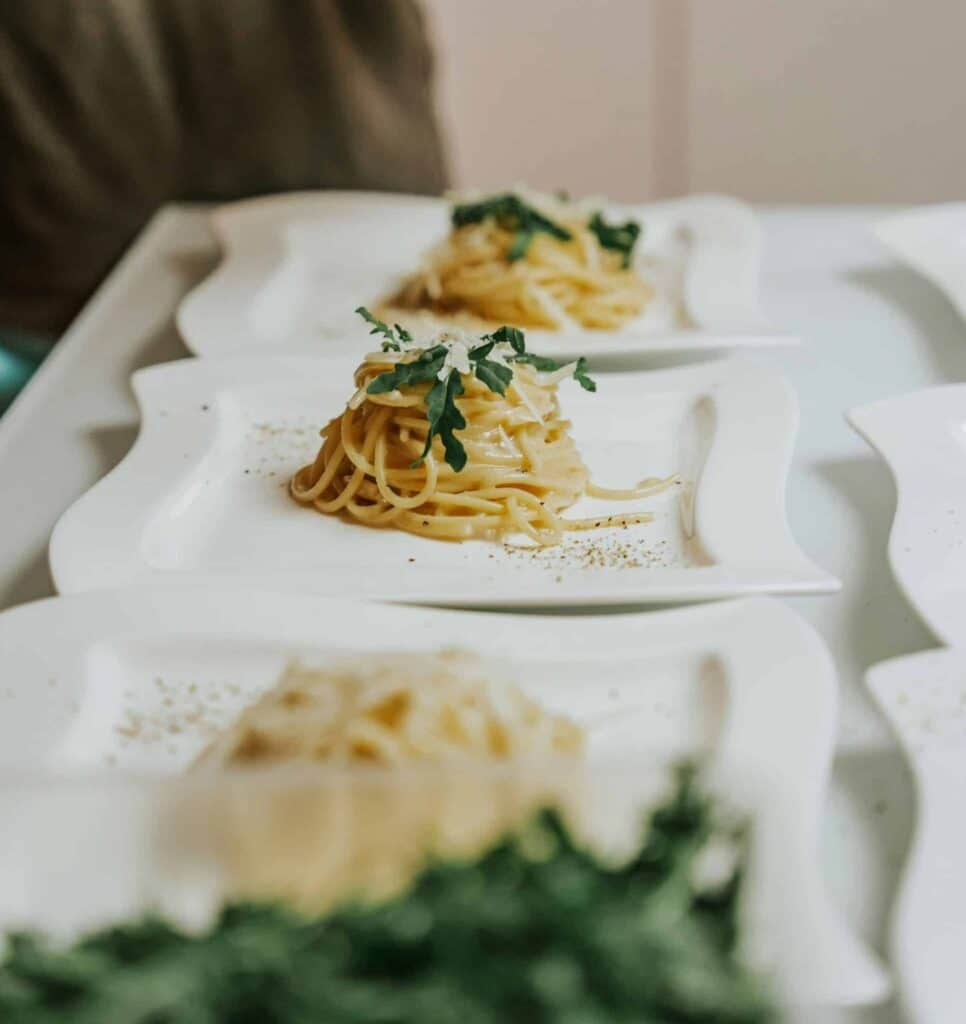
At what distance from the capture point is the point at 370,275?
9.99 feet

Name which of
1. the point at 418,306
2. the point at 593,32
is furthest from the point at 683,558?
the point at 593,32

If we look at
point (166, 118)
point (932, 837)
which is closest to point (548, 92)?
point (166, 118)

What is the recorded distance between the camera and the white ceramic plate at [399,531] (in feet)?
5.45

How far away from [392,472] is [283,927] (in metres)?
1.25

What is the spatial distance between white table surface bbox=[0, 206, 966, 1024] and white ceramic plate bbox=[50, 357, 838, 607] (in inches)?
4.2

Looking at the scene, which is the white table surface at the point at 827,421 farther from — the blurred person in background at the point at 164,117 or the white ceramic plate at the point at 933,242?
the blurred person in background at the point at 164,117

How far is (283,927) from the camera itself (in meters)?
0.85

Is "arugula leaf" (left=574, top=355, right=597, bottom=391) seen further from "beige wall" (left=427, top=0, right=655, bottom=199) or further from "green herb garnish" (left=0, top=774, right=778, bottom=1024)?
"beige wall" (left=427, top=0, right=655, bottom=199)

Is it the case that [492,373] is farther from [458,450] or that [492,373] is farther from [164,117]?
[164,117]

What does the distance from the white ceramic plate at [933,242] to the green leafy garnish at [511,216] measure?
608 mm

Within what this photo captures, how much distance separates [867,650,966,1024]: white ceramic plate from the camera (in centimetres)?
103

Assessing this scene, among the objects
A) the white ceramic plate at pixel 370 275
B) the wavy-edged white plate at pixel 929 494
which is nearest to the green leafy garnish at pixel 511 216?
the white ceramic plate at pixel 370 275

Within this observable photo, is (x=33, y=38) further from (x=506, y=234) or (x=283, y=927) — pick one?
(x=283, y=927)

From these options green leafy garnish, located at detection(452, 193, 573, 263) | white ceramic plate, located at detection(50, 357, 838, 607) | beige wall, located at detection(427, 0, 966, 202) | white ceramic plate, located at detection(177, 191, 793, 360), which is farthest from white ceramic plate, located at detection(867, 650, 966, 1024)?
beige wall, located at detection(427, 0, 966, 202)
